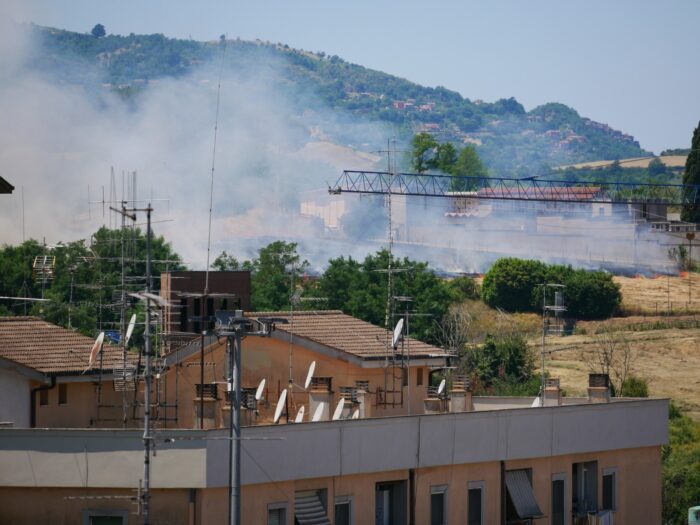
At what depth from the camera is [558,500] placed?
91.6ft

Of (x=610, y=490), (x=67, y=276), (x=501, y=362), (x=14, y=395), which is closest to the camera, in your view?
(x=14, y=395)

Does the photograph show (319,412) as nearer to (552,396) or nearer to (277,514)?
(277,514)

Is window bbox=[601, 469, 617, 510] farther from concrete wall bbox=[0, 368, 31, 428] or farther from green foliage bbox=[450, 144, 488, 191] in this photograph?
green foliage bbox=[450, 144, 488, 191]

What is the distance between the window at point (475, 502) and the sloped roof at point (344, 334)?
16.2ft

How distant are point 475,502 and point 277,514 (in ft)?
14.7

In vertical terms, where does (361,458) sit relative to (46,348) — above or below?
below

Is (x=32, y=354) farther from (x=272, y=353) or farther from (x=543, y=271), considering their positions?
A: (x=543, y=271)

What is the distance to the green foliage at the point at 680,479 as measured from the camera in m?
47.5

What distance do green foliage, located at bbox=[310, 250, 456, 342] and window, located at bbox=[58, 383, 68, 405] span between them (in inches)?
1981

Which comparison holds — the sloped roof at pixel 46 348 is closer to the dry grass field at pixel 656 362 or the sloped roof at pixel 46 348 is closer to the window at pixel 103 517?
the window at pixel 103 517

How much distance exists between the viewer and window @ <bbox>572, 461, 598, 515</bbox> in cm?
2816

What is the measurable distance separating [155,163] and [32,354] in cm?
13841

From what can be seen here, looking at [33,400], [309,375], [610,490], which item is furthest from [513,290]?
[33,400]

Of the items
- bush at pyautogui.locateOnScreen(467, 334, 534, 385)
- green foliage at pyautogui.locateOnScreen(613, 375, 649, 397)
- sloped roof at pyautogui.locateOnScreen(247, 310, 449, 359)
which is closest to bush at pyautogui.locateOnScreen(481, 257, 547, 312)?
bush at pyautogui.locateOnScreen(467, 334, 534, 385)
